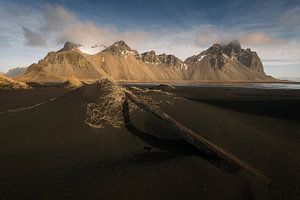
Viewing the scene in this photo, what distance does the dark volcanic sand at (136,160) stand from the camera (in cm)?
625

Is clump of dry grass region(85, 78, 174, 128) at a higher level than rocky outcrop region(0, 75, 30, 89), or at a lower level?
higher

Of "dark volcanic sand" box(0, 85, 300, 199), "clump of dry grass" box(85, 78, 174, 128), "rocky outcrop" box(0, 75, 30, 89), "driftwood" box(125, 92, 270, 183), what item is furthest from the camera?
"rocky outcrop" box(0, 75, 30, 89)

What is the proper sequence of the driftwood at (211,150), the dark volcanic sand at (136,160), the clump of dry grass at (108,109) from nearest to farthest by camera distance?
the dark volcanic sand at (136,160), the driftwood at (211,150), the clump of dry grass at (108,109)

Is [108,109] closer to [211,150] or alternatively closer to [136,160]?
[136,160]

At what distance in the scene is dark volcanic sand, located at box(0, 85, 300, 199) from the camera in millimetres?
6254

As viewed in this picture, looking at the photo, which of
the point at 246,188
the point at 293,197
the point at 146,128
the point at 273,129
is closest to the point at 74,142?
the point at 146,128

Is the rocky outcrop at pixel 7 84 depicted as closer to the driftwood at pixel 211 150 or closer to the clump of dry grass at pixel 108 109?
the clump of dry grass at pixel 108 109

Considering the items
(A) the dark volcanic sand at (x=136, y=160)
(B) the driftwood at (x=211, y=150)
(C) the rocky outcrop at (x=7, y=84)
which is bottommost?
(C) the rocky outcrop at (x=7, y=84)

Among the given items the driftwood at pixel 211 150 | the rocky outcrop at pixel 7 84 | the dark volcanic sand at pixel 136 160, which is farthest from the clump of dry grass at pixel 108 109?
the rocky outcrop at pixel 7 84

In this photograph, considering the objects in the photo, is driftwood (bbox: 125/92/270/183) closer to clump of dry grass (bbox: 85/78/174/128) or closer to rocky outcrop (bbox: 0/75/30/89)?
clump of dry grass (bbox: 85/78/174/128)

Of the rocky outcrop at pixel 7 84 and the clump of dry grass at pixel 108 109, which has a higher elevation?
the clump of dry grass at pixel 108 109

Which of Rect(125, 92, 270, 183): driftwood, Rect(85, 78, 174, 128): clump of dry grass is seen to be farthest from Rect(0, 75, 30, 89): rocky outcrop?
Rect(125, 92, 270, 183): driftwood

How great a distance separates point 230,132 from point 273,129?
278 cm

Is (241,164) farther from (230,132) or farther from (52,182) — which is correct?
(52,182)
